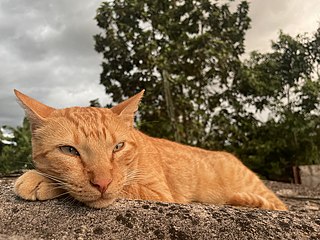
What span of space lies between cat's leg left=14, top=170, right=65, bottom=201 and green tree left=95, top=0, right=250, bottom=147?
782 centimetres

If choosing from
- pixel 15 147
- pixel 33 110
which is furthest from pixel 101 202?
pixel 15 147

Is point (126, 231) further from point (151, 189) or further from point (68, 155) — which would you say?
point (151, 189)

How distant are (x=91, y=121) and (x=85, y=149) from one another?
28 cm

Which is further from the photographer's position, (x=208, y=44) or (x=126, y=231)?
(x=208, y=44)

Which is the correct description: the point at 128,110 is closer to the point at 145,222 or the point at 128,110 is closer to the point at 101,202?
the point at 101,202

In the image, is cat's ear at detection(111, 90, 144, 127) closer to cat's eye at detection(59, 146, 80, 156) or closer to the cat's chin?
cat's eye at detection(59, 146, 80, 156)

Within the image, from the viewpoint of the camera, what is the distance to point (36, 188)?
2.03 m

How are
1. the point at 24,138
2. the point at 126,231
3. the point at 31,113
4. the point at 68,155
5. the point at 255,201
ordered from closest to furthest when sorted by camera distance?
the point at 126,231
the point at 68,155
the point at 31,113
the point at 255,201
the point at 24,138

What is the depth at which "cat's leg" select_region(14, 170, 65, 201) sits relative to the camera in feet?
6.62

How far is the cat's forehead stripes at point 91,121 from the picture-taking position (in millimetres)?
2125

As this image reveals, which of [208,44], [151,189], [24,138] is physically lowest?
[151,189]

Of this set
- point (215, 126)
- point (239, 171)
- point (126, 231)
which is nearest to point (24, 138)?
point (215, 126)

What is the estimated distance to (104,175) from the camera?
6.22 feet

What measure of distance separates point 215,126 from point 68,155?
9.24 m
